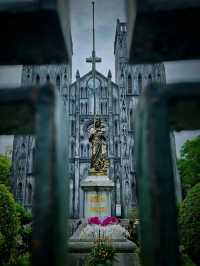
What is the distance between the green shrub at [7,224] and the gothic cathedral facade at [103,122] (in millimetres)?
22461

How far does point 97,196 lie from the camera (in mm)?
11039

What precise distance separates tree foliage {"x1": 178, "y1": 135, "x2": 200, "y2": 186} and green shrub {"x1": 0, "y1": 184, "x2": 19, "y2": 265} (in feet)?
64.6

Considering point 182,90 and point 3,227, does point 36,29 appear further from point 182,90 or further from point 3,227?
point 3,227

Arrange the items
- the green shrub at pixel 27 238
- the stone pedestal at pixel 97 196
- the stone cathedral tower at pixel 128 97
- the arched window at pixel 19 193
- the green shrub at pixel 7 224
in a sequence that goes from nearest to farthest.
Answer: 1. the green shrub at pixel 7 224
2. the green shrub at pixel 27 238
3. the stone pedestal at pixel 97 196
4. the stone cathedral tower at pixel 128 97
5. the arched window at pixel 19 193

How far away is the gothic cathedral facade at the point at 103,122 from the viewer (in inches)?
1180

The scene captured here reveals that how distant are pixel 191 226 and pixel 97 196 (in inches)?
236

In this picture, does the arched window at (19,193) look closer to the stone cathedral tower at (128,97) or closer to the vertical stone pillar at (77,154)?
the vertical stone pillar at (77,154)

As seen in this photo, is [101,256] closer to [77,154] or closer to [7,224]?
[7,224]

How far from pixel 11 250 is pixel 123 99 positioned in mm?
28600

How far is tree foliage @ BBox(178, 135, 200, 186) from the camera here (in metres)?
23.5

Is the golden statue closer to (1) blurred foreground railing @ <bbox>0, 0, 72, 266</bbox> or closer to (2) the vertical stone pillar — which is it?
(1) blurred foreground railing @ <bbox>0, 0, 72, 266</bbox>

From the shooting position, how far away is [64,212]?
156 centimetres

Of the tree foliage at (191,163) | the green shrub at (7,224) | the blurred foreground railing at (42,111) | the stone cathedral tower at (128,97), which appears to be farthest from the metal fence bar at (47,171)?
the stone cathedral tower at (128,97)

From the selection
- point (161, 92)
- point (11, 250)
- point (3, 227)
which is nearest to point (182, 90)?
point (161, 92)
